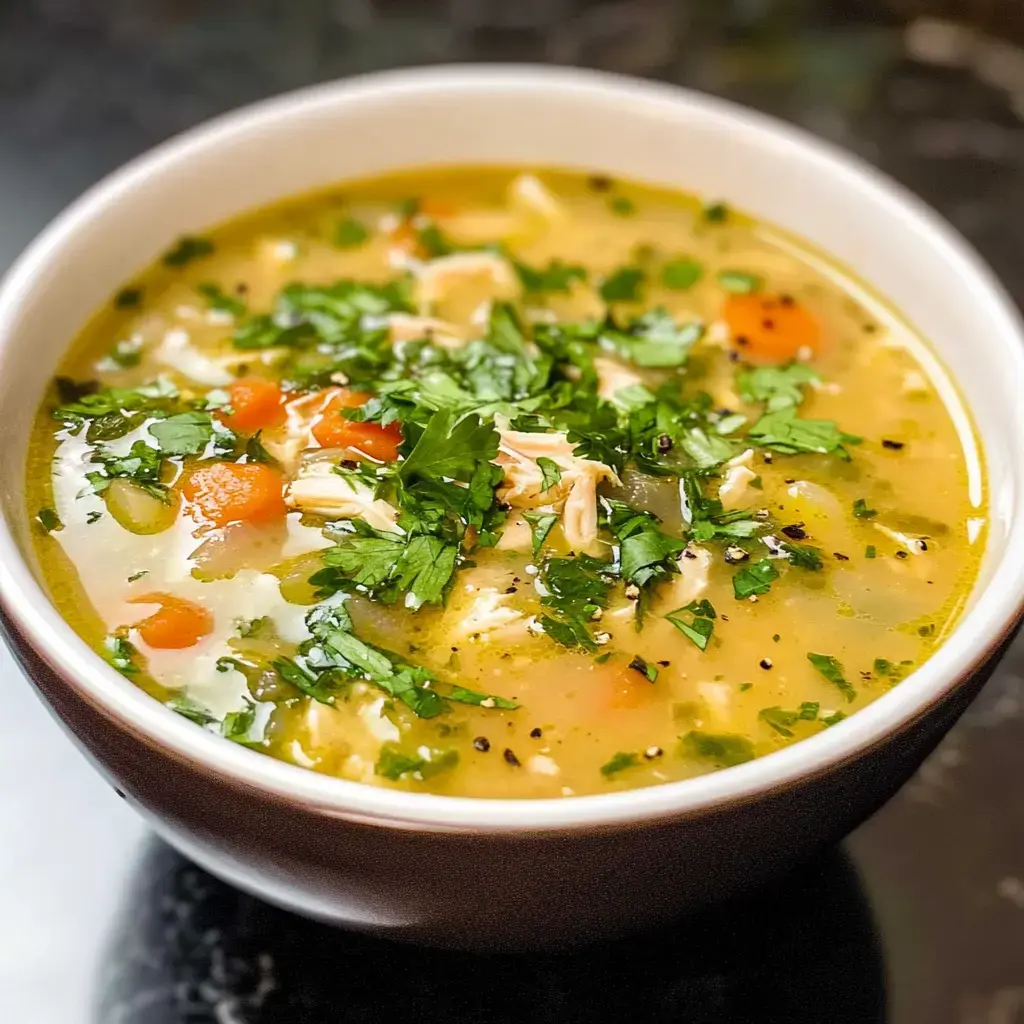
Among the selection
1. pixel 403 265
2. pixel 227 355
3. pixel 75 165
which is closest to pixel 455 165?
pixel 403 265

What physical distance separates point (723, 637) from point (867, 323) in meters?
0.78

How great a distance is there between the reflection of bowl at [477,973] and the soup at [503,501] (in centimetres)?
32

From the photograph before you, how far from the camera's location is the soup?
5.08ft

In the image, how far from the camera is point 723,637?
1.65 meters

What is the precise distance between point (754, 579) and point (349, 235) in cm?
102

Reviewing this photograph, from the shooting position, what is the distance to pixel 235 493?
5.73ft

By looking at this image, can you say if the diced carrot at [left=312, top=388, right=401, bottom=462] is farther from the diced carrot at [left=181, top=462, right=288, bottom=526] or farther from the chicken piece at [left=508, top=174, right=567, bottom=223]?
the chicken piece at [left=508, top=174, right=567, bottom=223]

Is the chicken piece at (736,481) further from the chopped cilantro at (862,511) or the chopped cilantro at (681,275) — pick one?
the chopped cilantro at (681,275)

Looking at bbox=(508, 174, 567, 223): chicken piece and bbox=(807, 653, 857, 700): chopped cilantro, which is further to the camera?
bbox=(508, 174, 567, 223): chicken piece

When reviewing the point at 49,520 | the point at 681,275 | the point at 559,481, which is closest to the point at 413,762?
the point at 559,481

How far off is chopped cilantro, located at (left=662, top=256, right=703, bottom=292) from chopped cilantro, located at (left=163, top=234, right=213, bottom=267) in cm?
75

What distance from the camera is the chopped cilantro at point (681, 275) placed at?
227 centimetres

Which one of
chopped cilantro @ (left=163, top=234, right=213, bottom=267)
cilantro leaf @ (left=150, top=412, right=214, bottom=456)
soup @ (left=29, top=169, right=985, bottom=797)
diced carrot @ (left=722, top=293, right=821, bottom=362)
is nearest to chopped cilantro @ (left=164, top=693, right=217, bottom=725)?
soup @ (left=29, top=169, right=985, bottom=797)

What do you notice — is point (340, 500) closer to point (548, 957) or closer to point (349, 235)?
point (548, 957)
